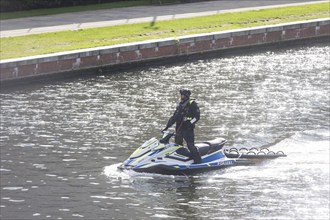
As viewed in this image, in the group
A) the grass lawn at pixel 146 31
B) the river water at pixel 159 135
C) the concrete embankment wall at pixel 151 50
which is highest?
the grass lawn at pixel 146 31

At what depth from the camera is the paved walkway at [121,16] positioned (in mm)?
48188

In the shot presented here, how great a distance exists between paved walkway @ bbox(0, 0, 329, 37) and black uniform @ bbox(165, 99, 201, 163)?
21045mm

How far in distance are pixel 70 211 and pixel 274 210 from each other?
17.8 ft

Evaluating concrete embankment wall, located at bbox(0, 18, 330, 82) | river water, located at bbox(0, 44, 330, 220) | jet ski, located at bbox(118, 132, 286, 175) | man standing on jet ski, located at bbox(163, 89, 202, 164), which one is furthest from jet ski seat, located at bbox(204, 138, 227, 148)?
concrete embankment wall, located at bbox(0, 18, 330, 82)

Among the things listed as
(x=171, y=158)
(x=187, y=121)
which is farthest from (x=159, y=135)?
(x=187, y=121)

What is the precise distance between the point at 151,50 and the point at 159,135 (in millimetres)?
13070

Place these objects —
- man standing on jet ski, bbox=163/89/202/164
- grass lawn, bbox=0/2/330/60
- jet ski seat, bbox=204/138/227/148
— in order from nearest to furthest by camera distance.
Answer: man standing on jet ski, bbox=163/89/202/164
jet ski seat, bbox=204/138/227/148
grass lawn, bbox=0/2/330/60

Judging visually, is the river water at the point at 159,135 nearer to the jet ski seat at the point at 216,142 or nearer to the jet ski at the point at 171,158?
the jet ski at the point at 171,158

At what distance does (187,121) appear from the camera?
1056 inches

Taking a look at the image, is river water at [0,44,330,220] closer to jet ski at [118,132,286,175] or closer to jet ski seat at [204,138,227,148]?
jet ski at [118,132,286,175]

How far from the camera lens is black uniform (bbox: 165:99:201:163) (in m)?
26.6

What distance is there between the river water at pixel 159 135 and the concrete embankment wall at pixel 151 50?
107cm

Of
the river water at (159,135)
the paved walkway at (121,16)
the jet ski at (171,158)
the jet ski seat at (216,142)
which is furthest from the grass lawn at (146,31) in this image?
the jet ski seat at (216,142)

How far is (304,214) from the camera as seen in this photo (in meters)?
23.7
